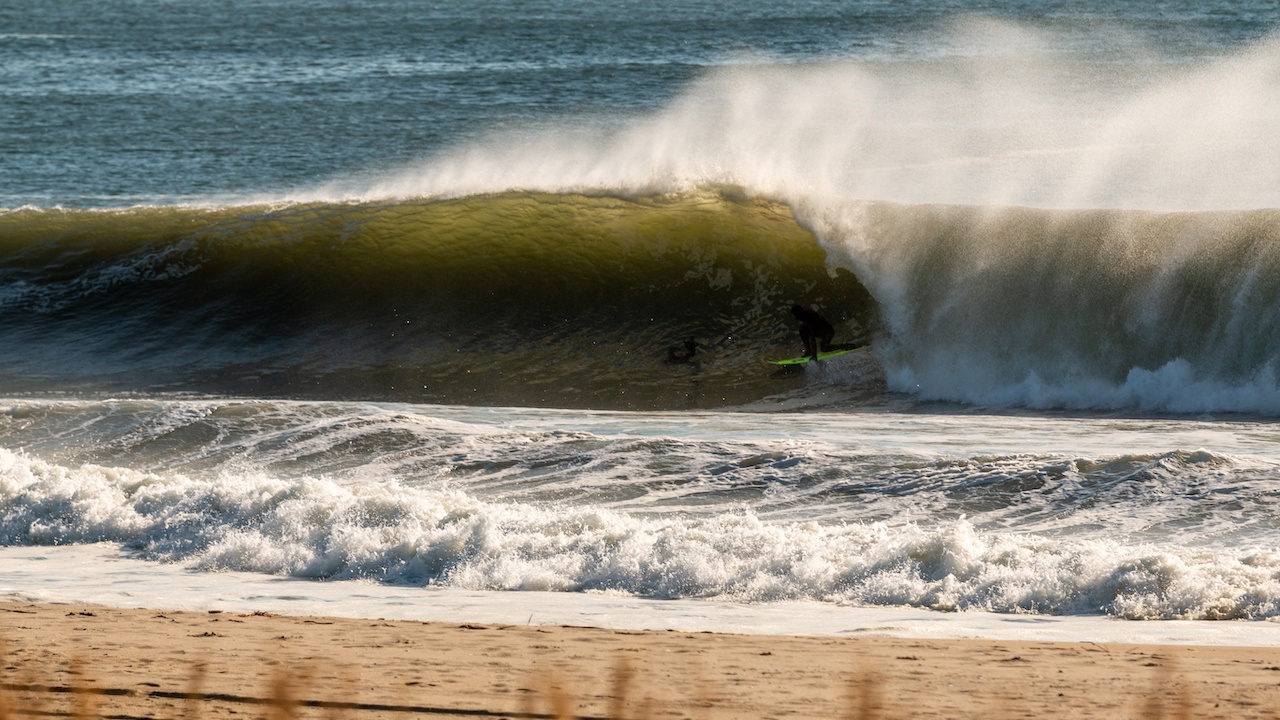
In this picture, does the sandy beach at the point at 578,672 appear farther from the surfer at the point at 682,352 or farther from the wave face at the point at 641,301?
the surfer at the point at 682,352

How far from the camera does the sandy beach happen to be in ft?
15.5

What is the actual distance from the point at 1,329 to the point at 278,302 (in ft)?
10.6

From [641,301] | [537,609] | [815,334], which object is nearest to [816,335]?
[815,334]

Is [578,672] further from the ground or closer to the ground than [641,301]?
closer to the ground

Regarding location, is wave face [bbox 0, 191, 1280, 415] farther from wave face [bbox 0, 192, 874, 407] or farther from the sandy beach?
the sandy beach

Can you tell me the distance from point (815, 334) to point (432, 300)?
4.75 meters

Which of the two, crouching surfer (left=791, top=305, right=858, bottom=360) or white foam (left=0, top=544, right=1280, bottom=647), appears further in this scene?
crouching surfer (left=791, top=305, right=858, bottom=360)

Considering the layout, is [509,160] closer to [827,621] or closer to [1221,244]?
[1221,244]

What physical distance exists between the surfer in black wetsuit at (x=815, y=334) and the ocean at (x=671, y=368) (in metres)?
0.25

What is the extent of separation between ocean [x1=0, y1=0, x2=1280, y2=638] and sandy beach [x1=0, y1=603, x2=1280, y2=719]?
0.47m

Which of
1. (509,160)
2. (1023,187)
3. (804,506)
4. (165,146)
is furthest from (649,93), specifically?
(804,506)

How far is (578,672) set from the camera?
17.1 ft

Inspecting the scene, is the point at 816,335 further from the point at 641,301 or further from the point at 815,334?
the point at 641,301

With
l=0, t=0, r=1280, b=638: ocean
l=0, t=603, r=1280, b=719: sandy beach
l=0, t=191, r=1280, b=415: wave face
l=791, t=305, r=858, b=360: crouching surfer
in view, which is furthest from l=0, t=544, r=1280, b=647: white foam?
l=791, t=305, r=858, b=360: crouching surfer
